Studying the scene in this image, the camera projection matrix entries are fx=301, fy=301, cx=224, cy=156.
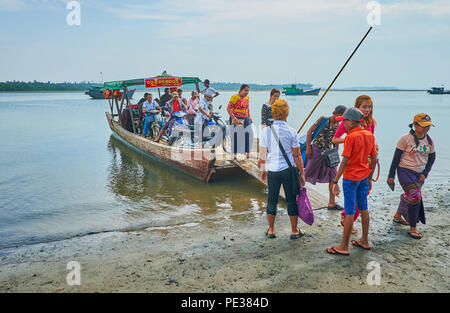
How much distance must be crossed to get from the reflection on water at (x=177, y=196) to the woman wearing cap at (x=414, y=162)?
264 centimetres

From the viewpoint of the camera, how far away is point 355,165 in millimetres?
3660

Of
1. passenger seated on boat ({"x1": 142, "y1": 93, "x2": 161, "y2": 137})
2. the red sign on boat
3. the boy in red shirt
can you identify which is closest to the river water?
passenger seated on boat ({"x1": 142, "y1": 93, "x2": 161, "y2": 137})

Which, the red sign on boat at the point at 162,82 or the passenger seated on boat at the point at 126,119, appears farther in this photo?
the passenger seated on boat at the point at 126,119

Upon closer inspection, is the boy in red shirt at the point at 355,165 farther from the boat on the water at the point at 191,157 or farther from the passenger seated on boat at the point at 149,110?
the passenger seated on boat at the point at 149,110

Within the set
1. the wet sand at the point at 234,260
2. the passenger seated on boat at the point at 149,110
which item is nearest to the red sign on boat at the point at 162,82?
the passenger seated on boat at the point at 149,110

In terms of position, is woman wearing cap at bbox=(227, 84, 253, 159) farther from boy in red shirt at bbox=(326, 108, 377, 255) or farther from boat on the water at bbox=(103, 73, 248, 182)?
boy in red shirt at bbox=(326, 108, 377, 255)

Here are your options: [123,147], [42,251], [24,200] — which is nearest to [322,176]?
[42,251]

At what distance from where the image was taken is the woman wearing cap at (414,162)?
4.11 m

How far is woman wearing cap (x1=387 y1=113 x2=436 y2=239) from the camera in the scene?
411 cm

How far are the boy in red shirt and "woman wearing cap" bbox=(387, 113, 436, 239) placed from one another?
2.59 ft

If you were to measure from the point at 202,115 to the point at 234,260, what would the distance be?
4926 mm

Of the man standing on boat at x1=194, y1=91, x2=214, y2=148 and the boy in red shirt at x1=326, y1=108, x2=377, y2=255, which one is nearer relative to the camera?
the boy in red shirt at x1=326, y1=108, x2=377, y2=255

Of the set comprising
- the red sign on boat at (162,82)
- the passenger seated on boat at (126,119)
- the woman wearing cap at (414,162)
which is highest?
the red sign on boat at (162,82)
